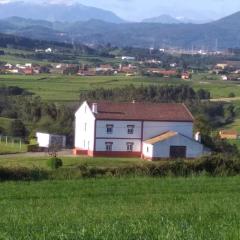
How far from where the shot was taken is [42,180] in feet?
73.6

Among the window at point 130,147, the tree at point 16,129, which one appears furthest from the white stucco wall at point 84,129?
the tree at point 16,129

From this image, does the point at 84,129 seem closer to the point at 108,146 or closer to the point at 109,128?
the point at 109,128

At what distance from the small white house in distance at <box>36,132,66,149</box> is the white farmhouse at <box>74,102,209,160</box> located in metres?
1.50

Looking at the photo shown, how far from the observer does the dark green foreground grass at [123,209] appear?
25.8 ft

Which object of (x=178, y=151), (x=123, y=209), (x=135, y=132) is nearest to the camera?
(x=123, y=209)

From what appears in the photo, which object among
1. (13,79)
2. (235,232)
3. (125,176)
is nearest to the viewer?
(235,232)

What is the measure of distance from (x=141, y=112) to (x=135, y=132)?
4.85 ft

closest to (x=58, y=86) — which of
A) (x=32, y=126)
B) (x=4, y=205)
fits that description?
(x=32, y=126)

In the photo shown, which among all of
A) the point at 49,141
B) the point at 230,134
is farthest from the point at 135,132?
the point at 230,134

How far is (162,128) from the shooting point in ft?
161

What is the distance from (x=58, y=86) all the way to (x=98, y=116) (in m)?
47.1

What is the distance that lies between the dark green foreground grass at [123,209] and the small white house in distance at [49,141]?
85.8 ft

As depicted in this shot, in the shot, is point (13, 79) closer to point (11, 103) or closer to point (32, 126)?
point (11, 103)

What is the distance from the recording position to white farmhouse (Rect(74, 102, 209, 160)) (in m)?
46.8
